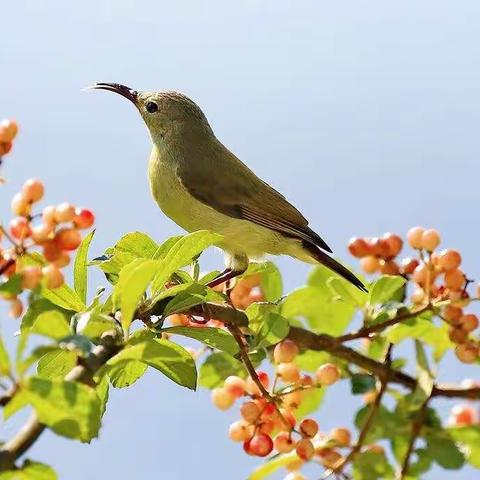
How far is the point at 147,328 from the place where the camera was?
2.82m

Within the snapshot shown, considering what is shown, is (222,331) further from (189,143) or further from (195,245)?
(189,143)

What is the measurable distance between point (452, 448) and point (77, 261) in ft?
5.30

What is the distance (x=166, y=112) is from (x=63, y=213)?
496cm

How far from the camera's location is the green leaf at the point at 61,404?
5.97 feet

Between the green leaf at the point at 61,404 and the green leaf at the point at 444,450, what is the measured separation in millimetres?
893

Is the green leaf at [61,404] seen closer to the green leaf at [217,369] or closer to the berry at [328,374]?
the green leaf at [217,369]

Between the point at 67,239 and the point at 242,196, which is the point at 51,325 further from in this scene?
the point at 242,196

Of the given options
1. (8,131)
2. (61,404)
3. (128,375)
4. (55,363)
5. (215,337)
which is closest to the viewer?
(61,404)

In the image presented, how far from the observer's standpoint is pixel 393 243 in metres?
2.62

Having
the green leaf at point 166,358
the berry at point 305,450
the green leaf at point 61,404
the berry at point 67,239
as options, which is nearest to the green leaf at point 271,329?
the green leaf at point 166,358

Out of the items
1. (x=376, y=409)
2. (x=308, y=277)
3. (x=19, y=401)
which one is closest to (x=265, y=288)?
(x=308, y=277)

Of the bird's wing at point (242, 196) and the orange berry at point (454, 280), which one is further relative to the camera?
the bird's wing at point (242, 196)

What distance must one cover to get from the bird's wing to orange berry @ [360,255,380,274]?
105 inches

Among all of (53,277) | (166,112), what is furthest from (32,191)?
(166,112)
